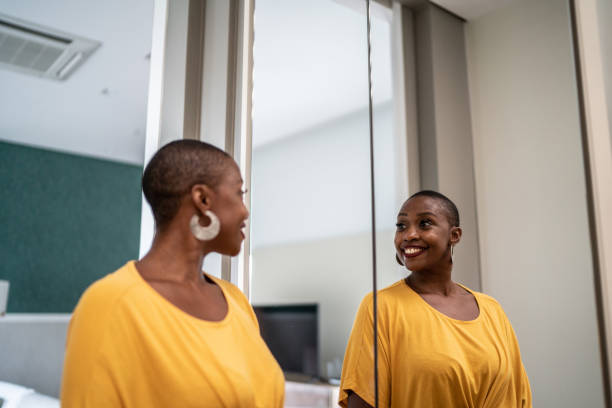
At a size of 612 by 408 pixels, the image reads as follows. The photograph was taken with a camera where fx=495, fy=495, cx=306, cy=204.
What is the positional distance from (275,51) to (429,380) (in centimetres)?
75

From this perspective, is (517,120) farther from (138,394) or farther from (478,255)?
(138,394)

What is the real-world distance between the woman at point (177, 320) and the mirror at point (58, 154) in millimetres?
82

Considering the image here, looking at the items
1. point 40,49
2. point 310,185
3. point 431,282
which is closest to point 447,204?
point 431,282

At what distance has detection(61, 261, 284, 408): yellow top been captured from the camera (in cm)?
56

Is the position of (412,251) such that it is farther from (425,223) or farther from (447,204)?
(447,204)

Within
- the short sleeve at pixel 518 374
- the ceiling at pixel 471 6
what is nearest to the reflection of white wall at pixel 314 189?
the short sleeve at pixel 518 374

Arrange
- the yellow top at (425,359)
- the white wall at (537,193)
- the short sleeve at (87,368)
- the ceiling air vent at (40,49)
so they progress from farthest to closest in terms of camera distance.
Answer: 1. the ceiling air vent at (40,49)
2. the white wall at (537,193)
3. the yellow top at (425,359)
4. the short sleeve at (87,368)

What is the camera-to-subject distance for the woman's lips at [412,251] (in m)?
0.93

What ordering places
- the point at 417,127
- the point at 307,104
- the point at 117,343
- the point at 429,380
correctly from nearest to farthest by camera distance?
the point at 117,343, the point at 429,380, the point at 307,104, the point at 417,127

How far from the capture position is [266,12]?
1.14 metres

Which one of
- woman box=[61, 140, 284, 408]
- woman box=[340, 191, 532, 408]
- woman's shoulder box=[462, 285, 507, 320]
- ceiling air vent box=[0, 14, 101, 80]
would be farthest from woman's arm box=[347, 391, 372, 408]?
ceiling air vent box=[0, 14, 101, 80]

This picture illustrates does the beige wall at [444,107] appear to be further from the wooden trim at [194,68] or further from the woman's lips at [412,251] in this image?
the wooden trim at [194,68]

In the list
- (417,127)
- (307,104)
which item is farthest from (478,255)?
(307,104)

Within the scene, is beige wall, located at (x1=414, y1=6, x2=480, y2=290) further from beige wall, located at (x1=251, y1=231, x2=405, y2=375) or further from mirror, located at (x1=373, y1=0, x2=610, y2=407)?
beige wall, located at (x1=251, y1=231, x2=405, y2=375)
